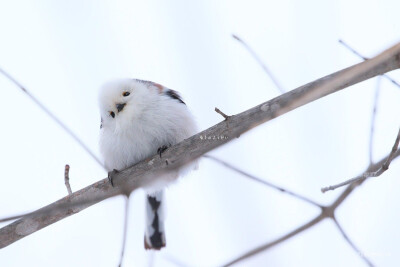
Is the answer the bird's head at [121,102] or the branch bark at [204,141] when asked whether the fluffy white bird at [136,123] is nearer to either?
the bird's head at [121,102]

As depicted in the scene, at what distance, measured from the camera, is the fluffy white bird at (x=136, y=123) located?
3.87m

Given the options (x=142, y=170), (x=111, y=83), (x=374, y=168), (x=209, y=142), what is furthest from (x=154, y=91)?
(x=374, y=168)

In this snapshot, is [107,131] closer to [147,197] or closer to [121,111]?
[121,111]

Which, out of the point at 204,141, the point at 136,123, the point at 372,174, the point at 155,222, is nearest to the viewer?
the point at 372,174

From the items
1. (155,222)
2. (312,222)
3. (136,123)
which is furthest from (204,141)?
(155,222)

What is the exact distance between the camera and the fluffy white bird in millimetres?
3867

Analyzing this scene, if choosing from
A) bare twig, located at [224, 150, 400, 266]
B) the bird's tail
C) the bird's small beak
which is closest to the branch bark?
bare twig, located at [224, 150, 400, 266]

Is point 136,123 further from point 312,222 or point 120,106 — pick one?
point 312,222

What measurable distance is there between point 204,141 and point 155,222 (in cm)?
163

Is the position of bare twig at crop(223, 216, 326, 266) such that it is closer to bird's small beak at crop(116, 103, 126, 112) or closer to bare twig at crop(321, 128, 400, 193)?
bare twig at crop(321, 128, 400, 193)

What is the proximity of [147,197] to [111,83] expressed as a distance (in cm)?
114

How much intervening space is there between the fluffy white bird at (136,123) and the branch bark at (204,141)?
277mm

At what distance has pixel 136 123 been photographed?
3.88 meters

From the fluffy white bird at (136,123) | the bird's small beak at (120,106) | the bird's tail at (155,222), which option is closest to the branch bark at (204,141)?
the fluffy white bird at (136,123)
